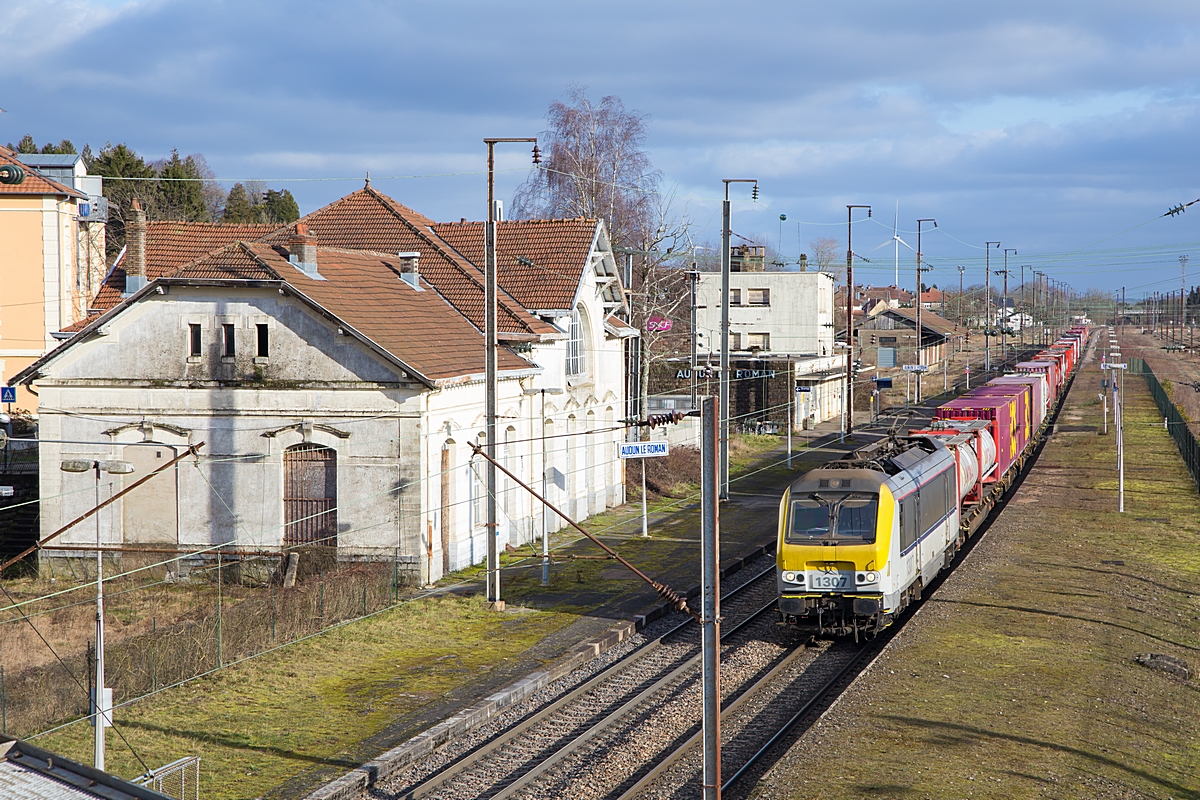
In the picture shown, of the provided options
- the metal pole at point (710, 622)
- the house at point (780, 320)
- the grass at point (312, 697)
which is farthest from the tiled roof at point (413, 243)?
the house at point (780, 320)

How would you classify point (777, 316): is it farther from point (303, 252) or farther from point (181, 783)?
point (181, 783)

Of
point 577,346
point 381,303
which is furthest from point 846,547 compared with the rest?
point 577,346

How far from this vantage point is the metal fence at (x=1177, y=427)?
38438 millimetres

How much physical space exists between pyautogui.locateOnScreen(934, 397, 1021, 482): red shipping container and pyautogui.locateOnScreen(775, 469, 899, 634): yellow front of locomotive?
535 inches

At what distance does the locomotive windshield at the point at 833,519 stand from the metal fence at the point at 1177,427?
2517 centimetres

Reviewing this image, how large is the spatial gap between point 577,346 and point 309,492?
422 inches

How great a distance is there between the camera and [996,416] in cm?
3122

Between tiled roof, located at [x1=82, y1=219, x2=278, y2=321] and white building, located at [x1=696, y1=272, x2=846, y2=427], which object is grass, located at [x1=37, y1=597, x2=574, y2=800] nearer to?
tiled roof, located at [x1=82, y1=219, x2=278, y2=321]

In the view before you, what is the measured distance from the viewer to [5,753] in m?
9.08

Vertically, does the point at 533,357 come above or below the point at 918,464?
above

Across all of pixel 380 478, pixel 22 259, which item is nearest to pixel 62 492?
pixel 380 478

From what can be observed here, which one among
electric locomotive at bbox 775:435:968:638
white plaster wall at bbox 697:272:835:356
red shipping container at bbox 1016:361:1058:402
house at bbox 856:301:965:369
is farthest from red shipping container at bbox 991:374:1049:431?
house at bbox 856:301:965:369

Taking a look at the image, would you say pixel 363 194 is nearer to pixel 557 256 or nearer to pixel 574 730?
pixel 557 256

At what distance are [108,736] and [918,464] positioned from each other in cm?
1430
